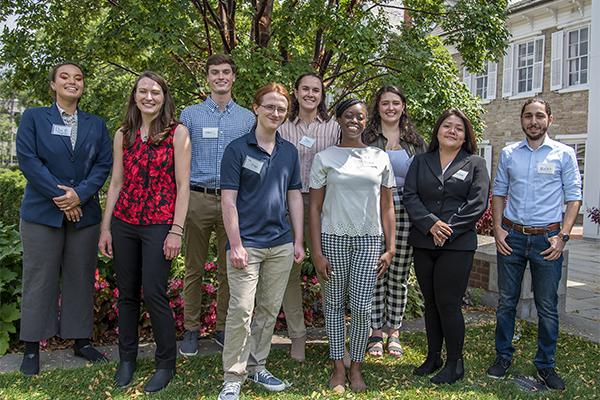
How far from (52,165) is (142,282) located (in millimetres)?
1056

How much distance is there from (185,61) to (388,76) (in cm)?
251

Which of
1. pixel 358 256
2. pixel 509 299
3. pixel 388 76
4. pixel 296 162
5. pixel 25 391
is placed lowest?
pixel 25 391

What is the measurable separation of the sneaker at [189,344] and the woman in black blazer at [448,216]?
1.82 metres

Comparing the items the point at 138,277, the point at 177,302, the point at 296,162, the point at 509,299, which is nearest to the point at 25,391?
the point at 138,277

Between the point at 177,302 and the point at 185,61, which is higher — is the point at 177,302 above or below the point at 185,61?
below

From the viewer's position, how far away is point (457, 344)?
150 inches

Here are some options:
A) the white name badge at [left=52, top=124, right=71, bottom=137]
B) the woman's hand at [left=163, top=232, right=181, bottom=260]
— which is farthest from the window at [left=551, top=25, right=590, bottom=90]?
the white name badge at [left=52, top=124, right=71, bottom=137]

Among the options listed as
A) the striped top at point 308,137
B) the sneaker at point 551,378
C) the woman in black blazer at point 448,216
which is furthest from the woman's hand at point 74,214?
the sneaker at point 551,378

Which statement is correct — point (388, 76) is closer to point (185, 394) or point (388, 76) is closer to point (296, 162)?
point (296, 162)

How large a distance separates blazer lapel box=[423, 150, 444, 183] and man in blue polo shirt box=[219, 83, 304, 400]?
3.23 ft

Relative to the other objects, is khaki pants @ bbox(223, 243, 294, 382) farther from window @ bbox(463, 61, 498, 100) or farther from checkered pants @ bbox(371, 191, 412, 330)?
window @ bbox(463, 61, 498, 100)

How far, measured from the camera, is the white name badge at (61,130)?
3.79m

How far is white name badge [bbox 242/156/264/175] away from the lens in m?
3.40

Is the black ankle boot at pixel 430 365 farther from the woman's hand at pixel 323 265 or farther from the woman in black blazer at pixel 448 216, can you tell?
the woman's hand at pixel 323 265
